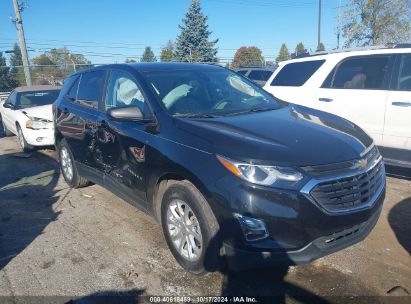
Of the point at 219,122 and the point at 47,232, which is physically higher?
the point at 219,122

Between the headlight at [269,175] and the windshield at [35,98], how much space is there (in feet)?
24.9

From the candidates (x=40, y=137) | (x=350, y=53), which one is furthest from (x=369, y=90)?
(x=40, y=137)

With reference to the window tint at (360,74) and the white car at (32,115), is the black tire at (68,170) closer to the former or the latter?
the white car at (32,115)

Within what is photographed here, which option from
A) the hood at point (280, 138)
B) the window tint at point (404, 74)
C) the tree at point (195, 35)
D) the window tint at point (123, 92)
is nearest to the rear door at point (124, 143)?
the window tint at point (123, 92)

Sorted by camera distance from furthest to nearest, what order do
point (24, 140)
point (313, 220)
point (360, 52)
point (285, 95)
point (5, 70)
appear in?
point (5, 70), point (24, 140), point (285, 95), point (360, 52), point (313, 220)

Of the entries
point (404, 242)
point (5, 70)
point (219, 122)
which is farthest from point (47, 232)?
point (5, 70)

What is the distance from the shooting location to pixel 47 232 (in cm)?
430

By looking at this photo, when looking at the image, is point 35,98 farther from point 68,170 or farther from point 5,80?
point 5,80

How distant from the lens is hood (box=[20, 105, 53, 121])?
26.3 feet

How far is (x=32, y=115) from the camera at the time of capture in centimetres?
809

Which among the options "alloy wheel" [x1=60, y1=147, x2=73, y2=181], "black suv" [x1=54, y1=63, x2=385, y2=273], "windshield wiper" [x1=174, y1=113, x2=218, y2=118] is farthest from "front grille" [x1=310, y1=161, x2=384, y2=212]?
"alloy wheel" [x1=60, y1=147, x2=73, y2=181]

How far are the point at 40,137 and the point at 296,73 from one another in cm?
529

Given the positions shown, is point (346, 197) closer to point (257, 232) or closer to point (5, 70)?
point (257, 232)

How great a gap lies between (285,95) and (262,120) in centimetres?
327
